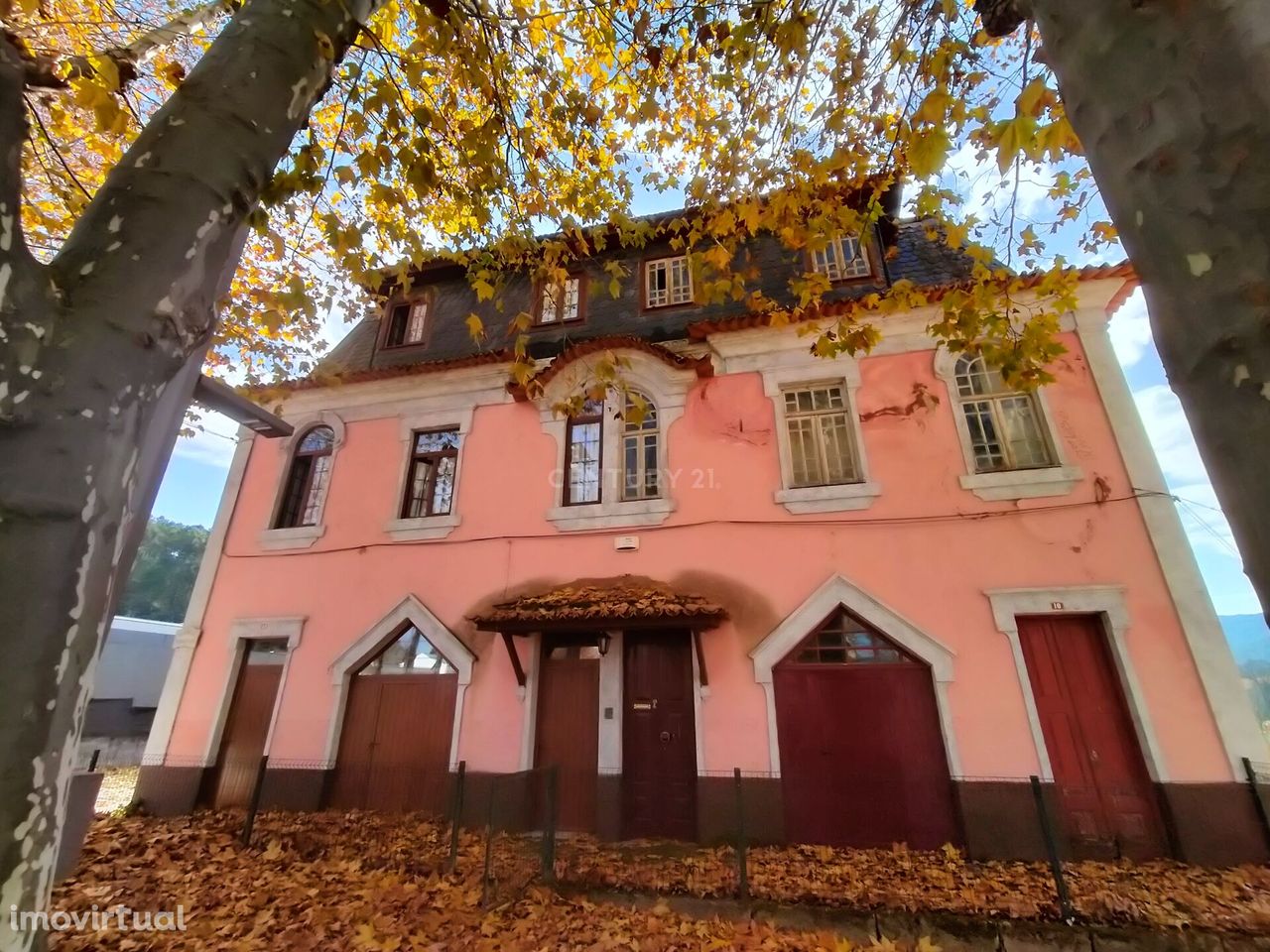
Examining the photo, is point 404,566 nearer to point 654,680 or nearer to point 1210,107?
point 654,680

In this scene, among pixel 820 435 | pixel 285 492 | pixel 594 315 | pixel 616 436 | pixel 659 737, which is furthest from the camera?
pixel 594 315

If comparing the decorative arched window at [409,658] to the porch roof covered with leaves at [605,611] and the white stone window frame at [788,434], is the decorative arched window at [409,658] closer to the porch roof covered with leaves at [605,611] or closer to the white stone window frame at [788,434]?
the porch roof covered with leaves at [605,611]

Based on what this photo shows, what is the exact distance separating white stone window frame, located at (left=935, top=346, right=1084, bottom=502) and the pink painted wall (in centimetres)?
12

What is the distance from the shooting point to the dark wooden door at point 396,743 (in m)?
8.29

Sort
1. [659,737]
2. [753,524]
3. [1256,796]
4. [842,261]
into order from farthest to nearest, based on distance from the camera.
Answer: [842,261]
[753,524]
[659,737]
[1256,796]

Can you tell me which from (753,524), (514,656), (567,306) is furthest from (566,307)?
(514,656)

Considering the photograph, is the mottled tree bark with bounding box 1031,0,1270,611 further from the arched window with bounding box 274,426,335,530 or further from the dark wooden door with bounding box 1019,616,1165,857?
the arched window with bounding box 274,426,335,530

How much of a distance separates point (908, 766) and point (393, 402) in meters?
10.4

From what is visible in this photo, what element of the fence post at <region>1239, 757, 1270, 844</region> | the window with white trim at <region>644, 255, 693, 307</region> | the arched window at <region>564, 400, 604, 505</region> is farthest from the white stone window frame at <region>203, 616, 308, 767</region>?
the fence post at <region>1239, 757, 1270, 844</region>

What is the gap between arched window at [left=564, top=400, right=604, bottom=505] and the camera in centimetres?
950

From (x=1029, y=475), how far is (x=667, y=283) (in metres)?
6.99

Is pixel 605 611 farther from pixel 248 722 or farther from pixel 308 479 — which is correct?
pixel 308 479

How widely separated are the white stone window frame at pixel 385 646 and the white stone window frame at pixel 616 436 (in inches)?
98.9

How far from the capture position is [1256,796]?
598 cm
